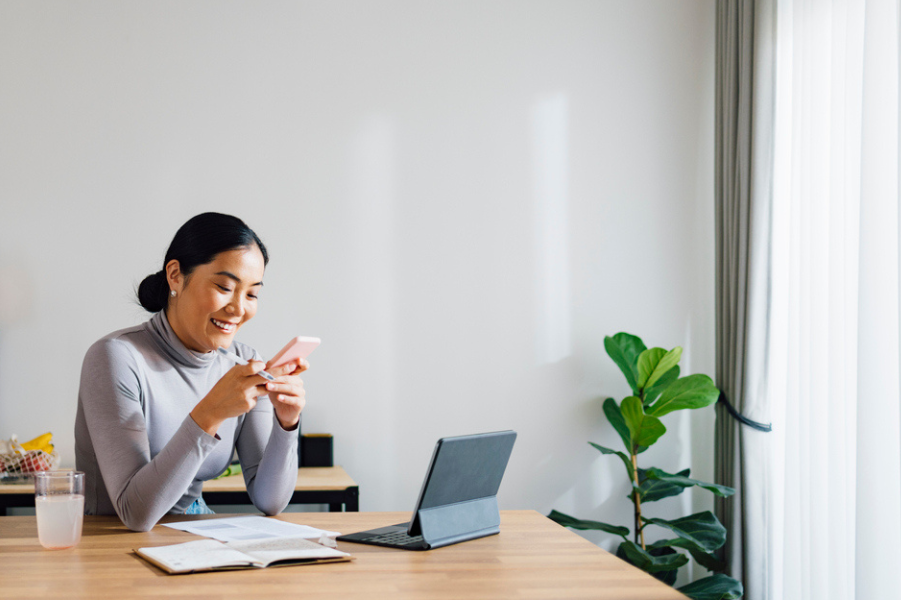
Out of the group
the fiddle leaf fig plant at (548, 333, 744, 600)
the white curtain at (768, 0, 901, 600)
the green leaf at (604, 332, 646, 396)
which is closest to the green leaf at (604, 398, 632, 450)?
the fiddle leaf fig plant at (548, 333, 744, 600)

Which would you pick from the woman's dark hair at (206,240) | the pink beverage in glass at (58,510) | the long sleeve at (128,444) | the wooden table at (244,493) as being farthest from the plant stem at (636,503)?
the pink beverage in glass at (58,510)

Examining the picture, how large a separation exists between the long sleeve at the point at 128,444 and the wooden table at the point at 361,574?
67mm

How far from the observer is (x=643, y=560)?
2887 mm

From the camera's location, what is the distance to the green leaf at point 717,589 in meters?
2.83

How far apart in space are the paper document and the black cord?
208cm

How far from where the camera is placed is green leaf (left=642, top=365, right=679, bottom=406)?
3.09 metres

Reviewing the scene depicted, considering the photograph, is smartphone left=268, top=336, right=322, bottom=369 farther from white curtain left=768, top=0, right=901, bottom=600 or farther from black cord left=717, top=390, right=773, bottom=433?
black cord left=717, top=390, right=773, bottom=433

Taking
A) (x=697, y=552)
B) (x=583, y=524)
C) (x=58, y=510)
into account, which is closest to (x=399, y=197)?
(x=583, y=524)

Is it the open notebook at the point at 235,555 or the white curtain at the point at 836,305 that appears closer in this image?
the open notebook at the point at 235,555

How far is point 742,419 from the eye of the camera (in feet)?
9.98

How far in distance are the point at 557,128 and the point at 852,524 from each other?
195cm

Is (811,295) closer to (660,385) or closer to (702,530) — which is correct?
(660,385)

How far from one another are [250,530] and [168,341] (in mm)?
549

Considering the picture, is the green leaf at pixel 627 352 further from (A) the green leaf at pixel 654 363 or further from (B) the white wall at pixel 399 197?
(B) the white wall at pixel 399 197
